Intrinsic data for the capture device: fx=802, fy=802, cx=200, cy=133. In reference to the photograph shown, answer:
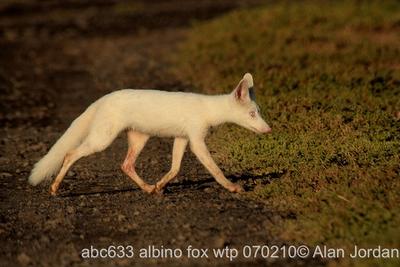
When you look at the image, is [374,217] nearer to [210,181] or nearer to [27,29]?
[210,181]

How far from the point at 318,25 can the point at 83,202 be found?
1292 centimetres

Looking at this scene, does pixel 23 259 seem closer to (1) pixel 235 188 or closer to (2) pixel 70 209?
(2) pixel 70 209

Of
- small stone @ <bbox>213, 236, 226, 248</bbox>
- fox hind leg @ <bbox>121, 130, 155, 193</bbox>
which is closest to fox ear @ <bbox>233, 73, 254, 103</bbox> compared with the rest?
fox hind leg @ <bbox>121, 130, 155, 193</bbox>

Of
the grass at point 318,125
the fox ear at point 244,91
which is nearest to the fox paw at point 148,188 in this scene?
the grass at point 318,125

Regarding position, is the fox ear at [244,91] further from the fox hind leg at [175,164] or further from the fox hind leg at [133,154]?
the fox hind leg at [133,154]

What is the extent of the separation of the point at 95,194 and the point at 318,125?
2718 millimetres

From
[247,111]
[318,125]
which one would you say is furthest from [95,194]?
[318,125]

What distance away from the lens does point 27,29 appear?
24.5 m

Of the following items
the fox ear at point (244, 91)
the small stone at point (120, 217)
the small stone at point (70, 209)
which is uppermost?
the fox ear at point (244, 91)

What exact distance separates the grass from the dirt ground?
32 cm

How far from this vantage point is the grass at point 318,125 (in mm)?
5910

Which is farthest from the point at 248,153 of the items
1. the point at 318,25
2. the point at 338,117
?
the point at 318,25

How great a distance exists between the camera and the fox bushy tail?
24.1 ft

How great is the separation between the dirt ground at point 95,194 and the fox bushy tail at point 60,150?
7.8 inches
